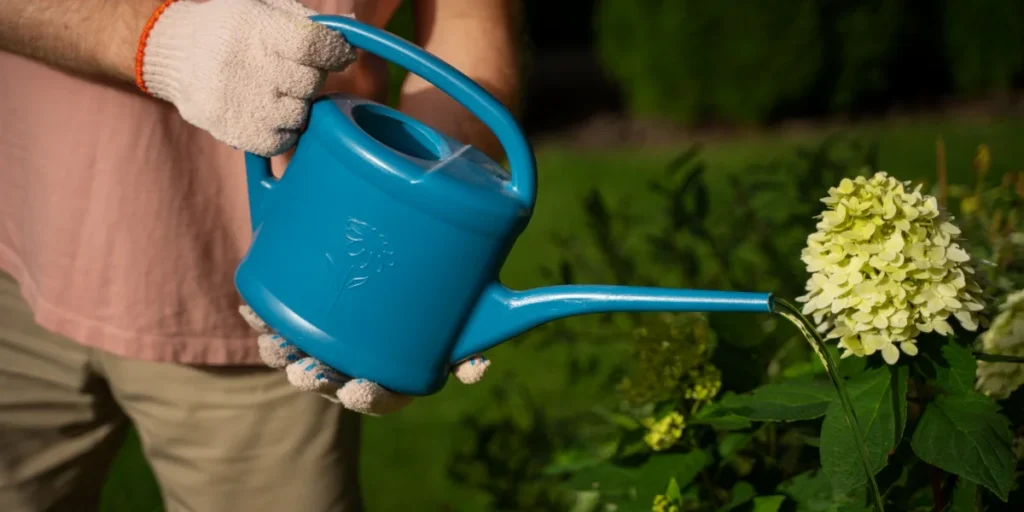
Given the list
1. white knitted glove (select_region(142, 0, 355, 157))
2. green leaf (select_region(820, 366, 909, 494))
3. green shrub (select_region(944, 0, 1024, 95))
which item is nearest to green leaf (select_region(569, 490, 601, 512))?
green leaf (select_region(820, 366, 909, 494))

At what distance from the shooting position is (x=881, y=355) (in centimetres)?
135

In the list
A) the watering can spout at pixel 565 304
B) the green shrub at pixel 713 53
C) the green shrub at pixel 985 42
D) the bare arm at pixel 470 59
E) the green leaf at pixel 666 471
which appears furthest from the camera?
the green shrub at pixel 985 42

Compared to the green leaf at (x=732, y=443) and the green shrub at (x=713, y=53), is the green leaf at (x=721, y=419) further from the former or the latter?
the green shrub at (x=713, y=53)

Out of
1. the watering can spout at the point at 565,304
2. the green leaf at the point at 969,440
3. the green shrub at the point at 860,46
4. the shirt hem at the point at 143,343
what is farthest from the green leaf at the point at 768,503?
the green shrub at the point at 860,46

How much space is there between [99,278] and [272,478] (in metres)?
0.40

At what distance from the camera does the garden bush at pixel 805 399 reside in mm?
1244

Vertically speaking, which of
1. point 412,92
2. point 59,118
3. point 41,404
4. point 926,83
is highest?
point 412,92

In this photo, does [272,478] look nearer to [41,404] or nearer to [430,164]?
[41,404]

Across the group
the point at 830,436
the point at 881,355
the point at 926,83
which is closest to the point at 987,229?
the point at 881,355

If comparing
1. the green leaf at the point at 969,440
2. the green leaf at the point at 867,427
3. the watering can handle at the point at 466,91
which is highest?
the watering can handle at the point at 466,91

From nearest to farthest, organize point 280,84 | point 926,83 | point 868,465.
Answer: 1. point 868,465
2. point 280,84
3. point 926,83

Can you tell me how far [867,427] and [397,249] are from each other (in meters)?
0.56

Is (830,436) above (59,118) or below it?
above

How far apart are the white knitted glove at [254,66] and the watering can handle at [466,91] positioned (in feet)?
0.12
